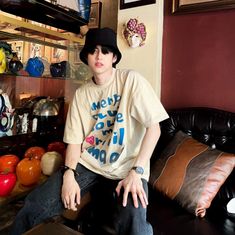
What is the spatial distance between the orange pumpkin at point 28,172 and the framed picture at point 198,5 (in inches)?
55.6

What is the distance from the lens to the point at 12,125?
178 cm

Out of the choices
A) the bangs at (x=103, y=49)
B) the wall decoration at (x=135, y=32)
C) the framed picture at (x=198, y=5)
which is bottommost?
the bangs at (x=103, y=49)

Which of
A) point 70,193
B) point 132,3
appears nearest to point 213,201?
point 70,193

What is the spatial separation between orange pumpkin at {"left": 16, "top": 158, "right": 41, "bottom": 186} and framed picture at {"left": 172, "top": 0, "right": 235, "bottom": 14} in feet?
4.64

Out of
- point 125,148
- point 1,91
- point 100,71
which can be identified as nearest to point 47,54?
point 1,91

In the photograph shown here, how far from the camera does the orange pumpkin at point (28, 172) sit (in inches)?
60.4

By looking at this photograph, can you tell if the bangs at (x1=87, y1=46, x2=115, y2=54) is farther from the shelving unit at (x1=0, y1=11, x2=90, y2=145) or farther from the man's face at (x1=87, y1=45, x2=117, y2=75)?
the shelving unit at (x1=0, y1=11, x2=90, y2=145)

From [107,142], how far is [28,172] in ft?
1.92

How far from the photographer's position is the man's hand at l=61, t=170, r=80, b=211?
3.81 ft

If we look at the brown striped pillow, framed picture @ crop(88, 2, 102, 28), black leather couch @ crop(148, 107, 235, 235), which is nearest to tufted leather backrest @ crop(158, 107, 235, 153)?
black leather couch @ crop(148, 107, 235, 235)

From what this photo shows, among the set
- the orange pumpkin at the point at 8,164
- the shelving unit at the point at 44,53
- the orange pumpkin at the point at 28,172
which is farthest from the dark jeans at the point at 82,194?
the shelving unit at the point at 44,53

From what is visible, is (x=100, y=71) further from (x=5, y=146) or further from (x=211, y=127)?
(x=5, y=146)

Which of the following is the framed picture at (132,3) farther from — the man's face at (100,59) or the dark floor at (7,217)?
the dark floor at (7,217)

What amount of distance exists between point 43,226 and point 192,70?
1.35m
